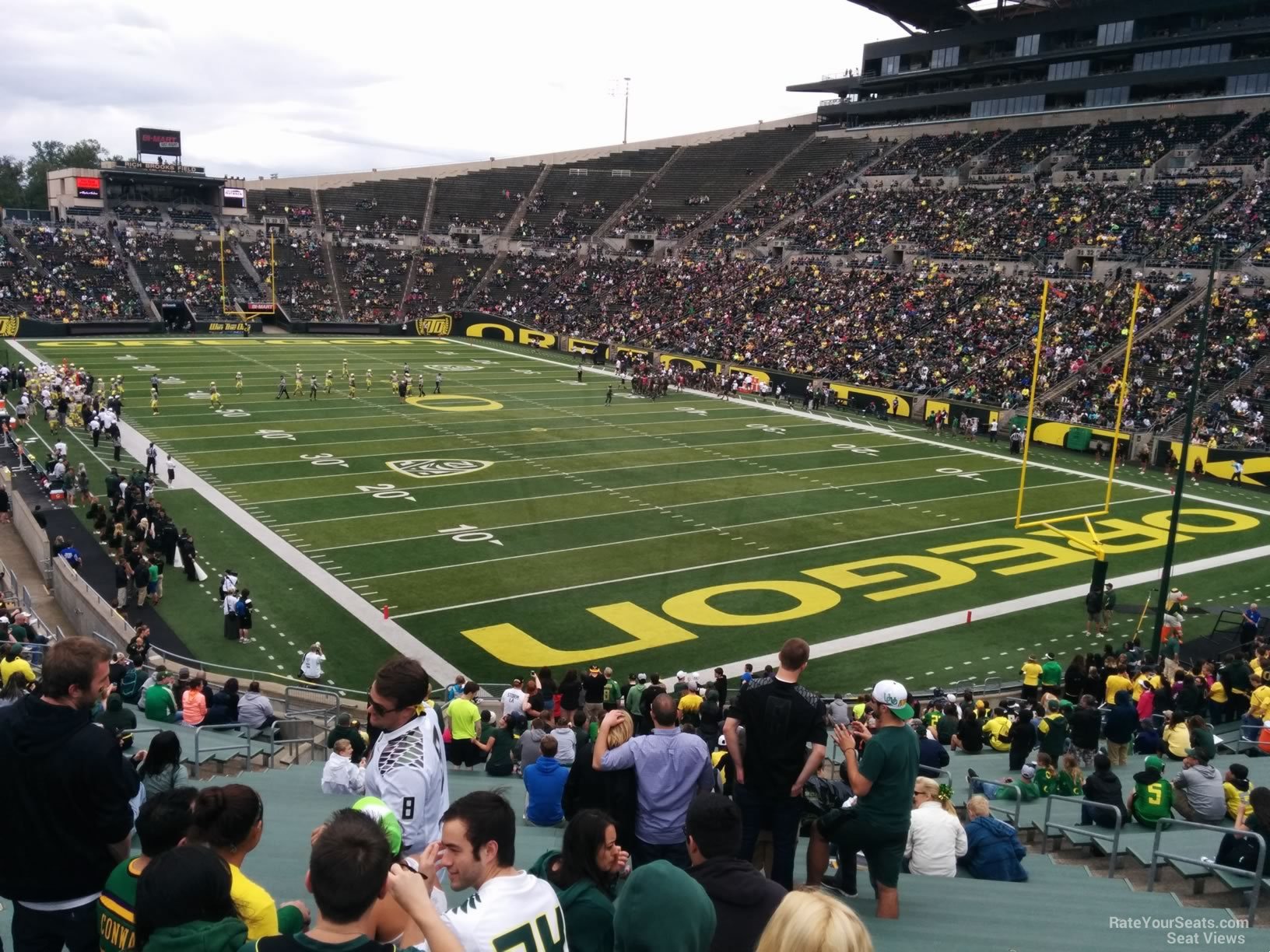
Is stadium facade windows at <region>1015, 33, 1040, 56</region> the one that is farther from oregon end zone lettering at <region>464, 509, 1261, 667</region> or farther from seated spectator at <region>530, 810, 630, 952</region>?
seated spectator at <region>530, 810, 630, 952</region>

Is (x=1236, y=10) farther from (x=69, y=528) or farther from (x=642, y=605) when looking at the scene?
(x=69, y=528)

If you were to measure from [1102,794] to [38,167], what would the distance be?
143 meters

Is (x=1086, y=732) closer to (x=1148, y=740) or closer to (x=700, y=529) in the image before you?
(x=1148, y=740)

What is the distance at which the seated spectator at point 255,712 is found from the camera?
36.4 feet

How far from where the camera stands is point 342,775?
26.2ft

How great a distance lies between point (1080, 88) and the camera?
182 ft

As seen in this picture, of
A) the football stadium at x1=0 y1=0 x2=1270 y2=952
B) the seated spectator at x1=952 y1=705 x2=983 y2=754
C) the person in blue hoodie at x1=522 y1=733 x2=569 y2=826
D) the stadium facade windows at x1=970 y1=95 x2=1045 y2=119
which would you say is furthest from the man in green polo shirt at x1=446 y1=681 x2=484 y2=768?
the stadium facade windows at x1=970 y1=95 x2=1045 y2=119

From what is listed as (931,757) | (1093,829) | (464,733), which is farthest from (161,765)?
(1093,829)

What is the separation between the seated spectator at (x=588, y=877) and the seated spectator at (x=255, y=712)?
8.09 m

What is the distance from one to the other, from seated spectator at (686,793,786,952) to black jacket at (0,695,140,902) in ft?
7.28

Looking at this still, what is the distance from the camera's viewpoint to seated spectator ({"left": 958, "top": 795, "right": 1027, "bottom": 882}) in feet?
22.7

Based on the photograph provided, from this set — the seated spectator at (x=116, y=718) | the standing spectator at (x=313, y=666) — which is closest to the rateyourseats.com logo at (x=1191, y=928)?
the seated spectator at (x=116, y=718)

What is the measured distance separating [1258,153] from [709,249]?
29058 millimetres

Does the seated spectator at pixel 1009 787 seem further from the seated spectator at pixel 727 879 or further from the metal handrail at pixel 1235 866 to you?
the seated spectator at pixel 727 879
